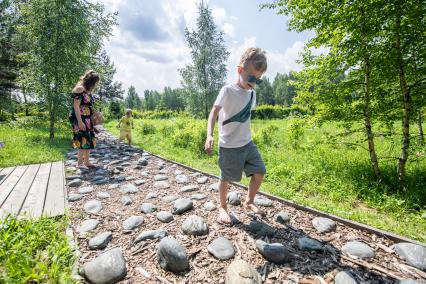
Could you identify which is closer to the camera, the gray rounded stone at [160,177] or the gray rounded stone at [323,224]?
the gray rounded stone at [323,224]

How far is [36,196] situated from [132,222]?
74.4 inches

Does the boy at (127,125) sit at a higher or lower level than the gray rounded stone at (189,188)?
higher

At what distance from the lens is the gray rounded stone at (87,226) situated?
8.96 ft

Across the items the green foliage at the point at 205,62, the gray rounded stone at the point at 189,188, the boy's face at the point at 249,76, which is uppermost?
the green foliage at the point at 205,62

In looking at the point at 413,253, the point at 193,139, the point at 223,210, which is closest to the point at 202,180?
the point at 223,210

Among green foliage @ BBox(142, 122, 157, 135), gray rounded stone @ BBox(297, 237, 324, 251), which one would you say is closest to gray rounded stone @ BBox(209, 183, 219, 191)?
gray rounded stone @ BBox(297, 237, 324, 251)

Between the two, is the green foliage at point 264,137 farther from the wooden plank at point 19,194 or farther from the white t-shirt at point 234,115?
the wooden plank at point 19,194

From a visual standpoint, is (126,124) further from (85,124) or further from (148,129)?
(148,129)

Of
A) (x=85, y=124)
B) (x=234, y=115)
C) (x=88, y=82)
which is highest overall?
(x=88, y=82)

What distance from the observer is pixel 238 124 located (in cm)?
289

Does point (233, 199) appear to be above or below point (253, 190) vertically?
below

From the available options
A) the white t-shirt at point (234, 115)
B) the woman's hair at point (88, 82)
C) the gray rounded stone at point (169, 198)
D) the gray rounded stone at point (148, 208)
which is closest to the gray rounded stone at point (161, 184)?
the gray rounded stone at point (169, 198)

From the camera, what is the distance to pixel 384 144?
692 cm

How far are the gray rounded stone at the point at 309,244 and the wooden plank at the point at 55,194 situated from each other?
9.70 feet
